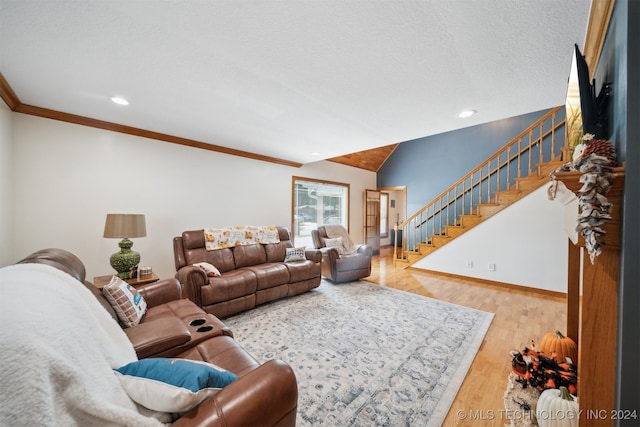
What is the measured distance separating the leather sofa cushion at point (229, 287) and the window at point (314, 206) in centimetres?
215

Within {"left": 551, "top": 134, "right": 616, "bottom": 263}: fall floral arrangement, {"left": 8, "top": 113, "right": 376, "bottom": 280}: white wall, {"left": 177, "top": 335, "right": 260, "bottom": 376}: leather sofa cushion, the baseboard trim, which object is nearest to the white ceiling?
{"left": 8, "top": 113, "right": 376, "bottom": 280}: white wall

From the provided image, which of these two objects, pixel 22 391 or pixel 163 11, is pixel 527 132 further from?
pixel 22 391

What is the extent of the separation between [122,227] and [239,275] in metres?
1.34

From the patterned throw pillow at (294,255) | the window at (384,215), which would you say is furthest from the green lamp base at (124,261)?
the window at (384,215)

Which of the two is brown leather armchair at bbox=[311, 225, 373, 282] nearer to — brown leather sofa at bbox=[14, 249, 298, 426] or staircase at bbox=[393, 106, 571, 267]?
staircase at bbox=[393, 106, 571, 267]

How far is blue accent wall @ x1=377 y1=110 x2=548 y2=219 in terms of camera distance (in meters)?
4.82

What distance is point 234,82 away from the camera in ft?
6.18

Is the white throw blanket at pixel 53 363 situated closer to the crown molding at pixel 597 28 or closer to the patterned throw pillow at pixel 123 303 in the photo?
the patterned throw pillow at pixel 123 303

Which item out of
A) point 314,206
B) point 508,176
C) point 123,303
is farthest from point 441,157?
point 123,303

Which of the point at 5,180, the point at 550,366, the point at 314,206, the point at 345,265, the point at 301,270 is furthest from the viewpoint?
the point at 314,206

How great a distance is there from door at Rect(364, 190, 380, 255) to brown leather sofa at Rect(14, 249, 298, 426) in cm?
519

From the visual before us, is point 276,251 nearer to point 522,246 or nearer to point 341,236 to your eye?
point 341,236

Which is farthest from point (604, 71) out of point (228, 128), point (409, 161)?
point (409, 161)

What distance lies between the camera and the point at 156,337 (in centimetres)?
130
